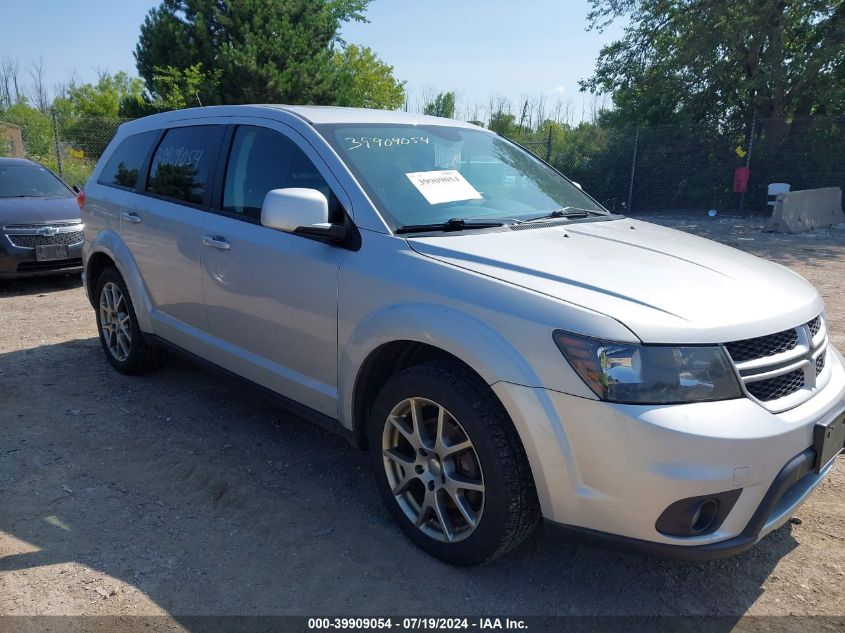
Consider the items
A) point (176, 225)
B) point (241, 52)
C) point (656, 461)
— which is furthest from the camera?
point (241, 52)

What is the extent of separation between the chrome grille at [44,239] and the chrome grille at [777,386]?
7.86 metres

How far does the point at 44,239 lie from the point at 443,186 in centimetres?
642

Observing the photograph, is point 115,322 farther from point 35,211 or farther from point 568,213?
point 35,211

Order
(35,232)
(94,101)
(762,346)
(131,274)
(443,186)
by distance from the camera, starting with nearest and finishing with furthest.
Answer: (762,346) < (443,186) < (131,274) < (35,232) < (94,101)

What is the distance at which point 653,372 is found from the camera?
2.14m

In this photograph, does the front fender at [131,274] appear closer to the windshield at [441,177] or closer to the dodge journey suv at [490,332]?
the dodge journey suv at [490,332]

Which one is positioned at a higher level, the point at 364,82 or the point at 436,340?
the point at 364,82

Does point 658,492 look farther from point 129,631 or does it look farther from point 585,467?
point 129,631

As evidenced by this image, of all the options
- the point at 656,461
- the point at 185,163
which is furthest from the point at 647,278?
the point at 185,163

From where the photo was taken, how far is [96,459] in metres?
3.67

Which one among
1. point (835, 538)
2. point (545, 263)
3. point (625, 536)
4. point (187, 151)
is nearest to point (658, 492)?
point (625, 536)

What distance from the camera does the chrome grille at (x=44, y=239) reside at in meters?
7.65

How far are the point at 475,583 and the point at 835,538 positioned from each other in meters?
1.65

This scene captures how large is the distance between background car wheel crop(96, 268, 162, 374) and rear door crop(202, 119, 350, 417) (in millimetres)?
1186
